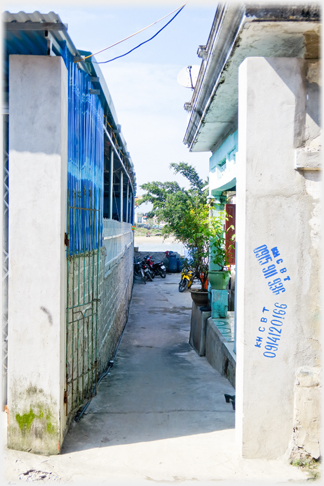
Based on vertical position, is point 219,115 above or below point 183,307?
above

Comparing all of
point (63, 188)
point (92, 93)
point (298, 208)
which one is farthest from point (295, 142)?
point (92, 93)

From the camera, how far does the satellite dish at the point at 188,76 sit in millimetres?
7441

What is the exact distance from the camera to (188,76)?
753 centimetres

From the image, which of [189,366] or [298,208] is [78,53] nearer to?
[298,208]

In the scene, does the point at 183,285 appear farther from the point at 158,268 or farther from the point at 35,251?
the point at 35,251

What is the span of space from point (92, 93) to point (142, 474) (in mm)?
3994

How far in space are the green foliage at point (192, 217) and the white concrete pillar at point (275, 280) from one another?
3.45m

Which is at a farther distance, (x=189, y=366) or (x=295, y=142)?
(x=189, y=366)

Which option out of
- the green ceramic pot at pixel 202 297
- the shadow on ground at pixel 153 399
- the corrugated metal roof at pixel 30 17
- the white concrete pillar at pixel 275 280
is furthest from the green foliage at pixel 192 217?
the corrugated metal roof at pixel 30 17

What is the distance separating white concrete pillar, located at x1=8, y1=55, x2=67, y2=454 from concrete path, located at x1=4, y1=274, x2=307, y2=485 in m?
0.33

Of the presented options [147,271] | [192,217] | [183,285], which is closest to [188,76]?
[192,217]

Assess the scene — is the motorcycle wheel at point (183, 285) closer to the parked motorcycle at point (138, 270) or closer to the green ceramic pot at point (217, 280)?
the parked motorcycle at point (138, 270)

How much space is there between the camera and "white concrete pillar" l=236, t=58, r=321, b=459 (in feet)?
10.7

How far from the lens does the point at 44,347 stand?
3.37 m
